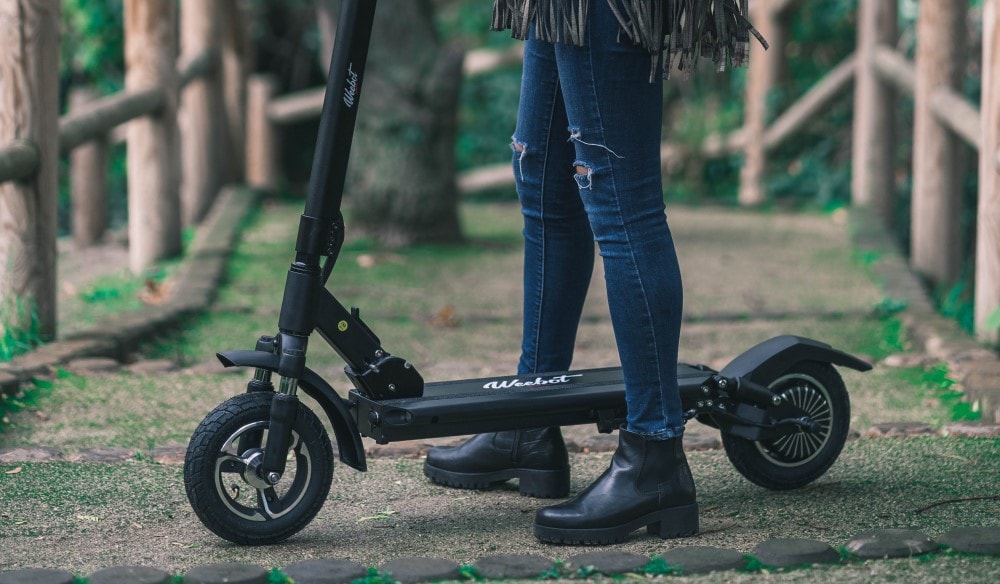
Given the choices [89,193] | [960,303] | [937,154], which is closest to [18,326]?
[960,303]

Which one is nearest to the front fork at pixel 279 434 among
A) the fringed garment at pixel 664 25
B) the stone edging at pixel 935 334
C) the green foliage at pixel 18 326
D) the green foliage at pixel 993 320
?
the fringed garment at pixel 664 25

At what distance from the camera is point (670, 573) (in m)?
2.31

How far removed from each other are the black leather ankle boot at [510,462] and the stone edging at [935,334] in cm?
113

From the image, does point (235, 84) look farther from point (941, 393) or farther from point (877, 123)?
point (941, 393)

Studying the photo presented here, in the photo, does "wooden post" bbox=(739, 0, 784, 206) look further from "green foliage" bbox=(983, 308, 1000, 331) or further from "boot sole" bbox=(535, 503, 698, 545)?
"boot sole" bbox=(535, 503, 698, 545)

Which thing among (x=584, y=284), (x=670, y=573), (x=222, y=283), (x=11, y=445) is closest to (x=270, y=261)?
(x=222, y=283)

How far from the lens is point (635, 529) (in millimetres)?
2527

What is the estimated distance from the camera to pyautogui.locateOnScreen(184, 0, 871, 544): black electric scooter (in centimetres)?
245

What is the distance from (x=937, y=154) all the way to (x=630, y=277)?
381cm

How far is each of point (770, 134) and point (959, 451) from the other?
6.12 m

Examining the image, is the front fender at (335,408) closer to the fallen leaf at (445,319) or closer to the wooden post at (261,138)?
the fallen leaf at (445,319)

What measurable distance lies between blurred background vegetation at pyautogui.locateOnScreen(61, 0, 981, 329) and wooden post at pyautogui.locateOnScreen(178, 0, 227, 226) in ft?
4.51

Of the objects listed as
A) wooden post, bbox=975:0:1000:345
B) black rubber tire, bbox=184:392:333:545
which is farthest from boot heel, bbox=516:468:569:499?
wooden post, bbox=975:0:1000:345

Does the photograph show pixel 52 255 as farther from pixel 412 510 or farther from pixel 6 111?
pixel 412 510
